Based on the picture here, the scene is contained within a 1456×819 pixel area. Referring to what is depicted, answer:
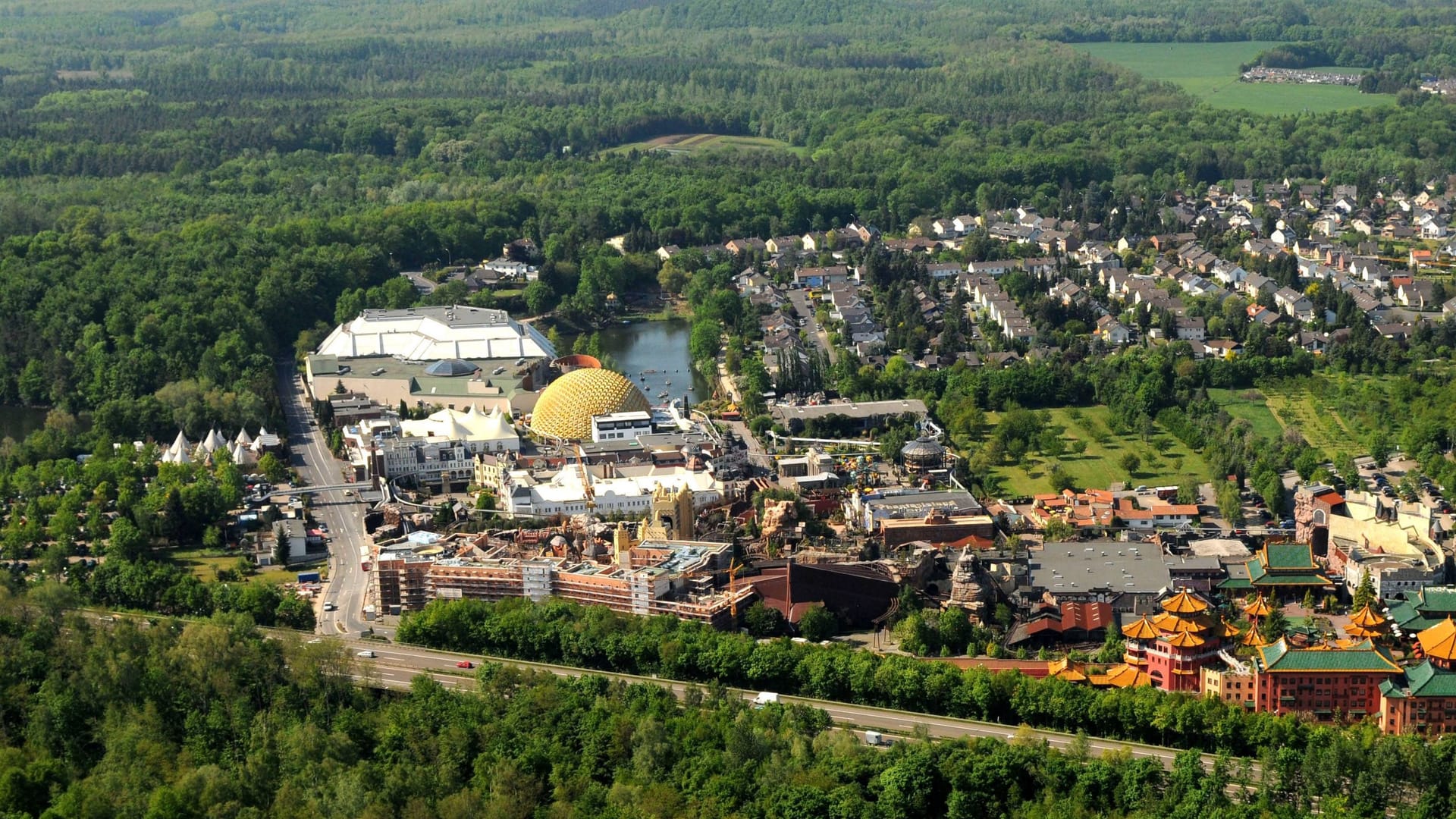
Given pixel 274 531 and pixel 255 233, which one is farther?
pixel 255 233

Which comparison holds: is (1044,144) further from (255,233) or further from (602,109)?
(255,233)

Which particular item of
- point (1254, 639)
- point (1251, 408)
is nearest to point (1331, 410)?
point (1251, 408)

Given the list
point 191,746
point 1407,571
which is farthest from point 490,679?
point 1407,571

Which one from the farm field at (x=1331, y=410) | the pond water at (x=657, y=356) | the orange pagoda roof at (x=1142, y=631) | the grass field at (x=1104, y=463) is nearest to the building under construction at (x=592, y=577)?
the orange pagoda roof at (x=1142, y=631)

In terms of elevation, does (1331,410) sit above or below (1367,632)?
above

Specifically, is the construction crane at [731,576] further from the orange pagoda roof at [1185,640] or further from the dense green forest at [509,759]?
the orange pagoda roof at [1185,640]

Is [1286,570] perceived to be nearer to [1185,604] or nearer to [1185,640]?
[1185,604]
